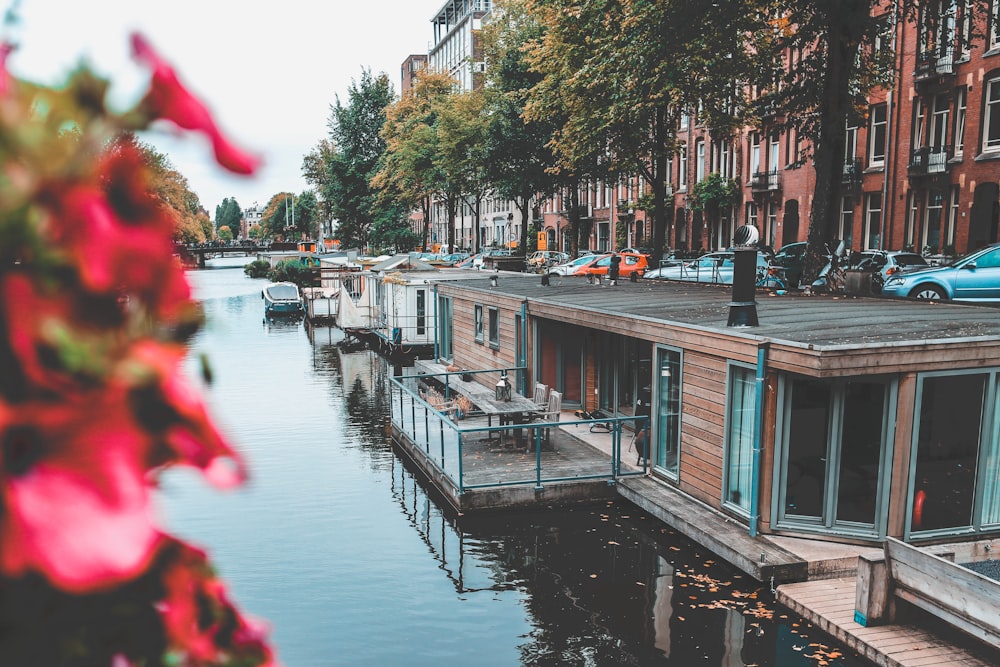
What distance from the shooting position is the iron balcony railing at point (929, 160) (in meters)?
35.2

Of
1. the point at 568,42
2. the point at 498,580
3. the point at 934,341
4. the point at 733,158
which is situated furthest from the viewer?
the point at 733,158

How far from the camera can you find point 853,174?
39.8m

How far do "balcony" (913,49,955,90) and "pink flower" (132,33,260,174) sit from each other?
39352 millimetres

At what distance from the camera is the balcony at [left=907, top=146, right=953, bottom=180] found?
116 ft

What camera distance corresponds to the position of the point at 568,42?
33000 mm

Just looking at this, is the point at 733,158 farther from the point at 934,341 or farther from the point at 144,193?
the point at 144,193

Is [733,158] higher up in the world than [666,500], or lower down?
higher up

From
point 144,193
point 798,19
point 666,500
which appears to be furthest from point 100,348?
point 798,19

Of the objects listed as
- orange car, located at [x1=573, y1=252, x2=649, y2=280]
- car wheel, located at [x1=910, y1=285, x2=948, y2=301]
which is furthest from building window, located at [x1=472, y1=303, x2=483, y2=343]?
orange car, located at [x1=573, y1=252, x2=649, y2=280]

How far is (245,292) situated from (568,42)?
45.5 meters

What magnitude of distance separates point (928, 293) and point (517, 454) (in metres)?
13.8

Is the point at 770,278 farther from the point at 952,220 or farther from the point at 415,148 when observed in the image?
the point at 415,148

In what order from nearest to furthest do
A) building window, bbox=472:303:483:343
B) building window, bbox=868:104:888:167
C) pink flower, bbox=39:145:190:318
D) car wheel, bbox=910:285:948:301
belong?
pink flower, bbox=39:145:190:318 → car wheel, bbox=910:285:948:301 → building window, bbox=472:303:483:343 → building window, bbox=868:104:888:167

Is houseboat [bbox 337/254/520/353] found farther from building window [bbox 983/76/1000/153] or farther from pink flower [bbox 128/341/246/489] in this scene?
pink flower [bbox 128/341/246/489]
